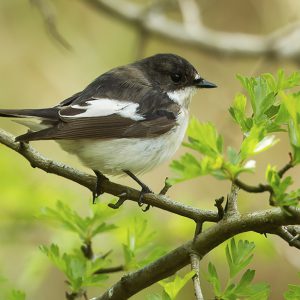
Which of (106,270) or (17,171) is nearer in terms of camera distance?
(106,270)

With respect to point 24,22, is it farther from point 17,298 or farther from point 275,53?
point 17,298

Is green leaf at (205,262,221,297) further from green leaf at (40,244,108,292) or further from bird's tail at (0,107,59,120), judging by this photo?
bird's tail at (0,107,59,120)

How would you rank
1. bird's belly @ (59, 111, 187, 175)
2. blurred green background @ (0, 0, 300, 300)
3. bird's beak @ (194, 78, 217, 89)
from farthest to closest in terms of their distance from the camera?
blurred green background @ (0, 0, 300, 300), bird's beak @ (194, 78, 217, 89), bird's belly @ (59, 111, 187, 175)

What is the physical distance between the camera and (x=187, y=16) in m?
5.43

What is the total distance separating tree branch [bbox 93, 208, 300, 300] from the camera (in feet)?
6.22

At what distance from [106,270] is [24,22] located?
574cm

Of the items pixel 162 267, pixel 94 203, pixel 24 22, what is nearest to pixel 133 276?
pixel 162 267

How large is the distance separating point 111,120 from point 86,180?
2.94 feet

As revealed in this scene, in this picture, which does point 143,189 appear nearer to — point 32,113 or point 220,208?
point 32,113

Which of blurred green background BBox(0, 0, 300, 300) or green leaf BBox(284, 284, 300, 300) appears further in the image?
blurred green background BBox(0, 0, 300, 300)

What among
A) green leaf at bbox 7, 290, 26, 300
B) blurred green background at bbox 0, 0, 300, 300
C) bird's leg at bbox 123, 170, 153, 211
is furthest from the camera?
blurred green background at bbox 0, 0, 300, 300

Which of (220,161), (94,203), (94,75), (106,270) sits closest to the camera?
(220,161)

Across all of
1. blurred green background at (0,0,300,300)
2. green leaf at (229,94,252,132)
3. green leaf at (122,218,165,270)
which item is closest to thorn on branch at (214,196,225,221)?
green leaf at (229,94,252,132)

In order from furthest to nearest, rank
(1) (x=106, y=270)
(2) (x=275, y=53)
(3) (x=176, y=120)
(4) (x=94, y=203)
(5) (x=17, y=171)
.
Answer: (2) (x=275, y=53) < (3) (x=176, y=120) < (5) (x=17, y=171) < (4) (x=94, y=203) < (1) (x=106, y=270)
